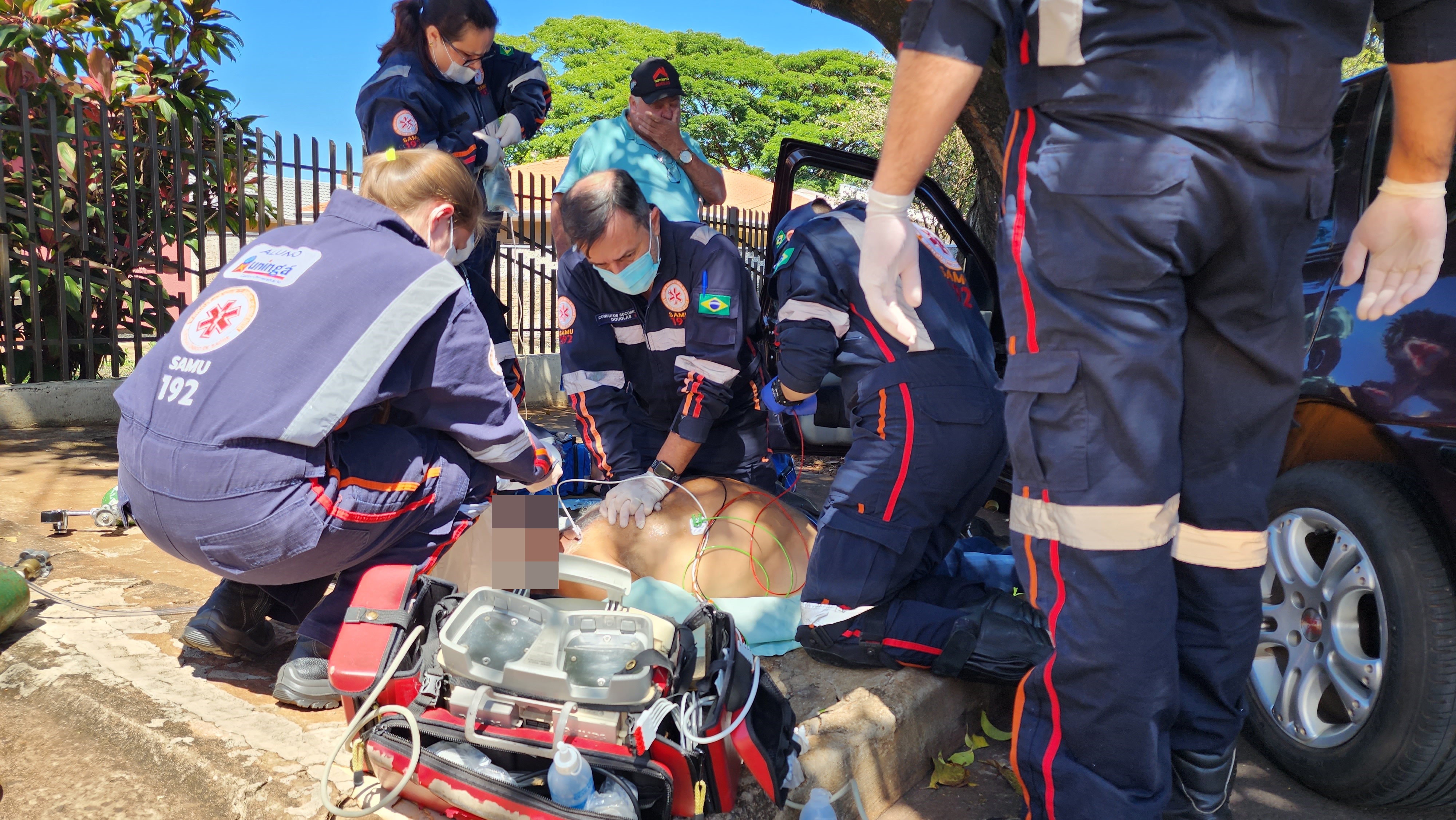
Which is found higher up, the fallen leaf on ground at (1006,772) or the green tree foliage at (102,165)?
the green tree foliage at (102,165)

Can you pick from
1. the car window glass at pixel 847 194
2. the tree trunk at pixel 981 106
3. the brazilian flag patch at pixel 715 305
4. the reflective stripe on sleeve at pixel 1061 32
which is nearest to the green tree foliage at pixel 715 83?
the car window glass at pixel 847 194

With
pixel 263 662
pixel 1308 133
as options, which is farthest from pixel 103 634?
pixel 1308 133

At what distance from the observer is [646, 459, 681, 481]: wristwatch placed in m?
3.38

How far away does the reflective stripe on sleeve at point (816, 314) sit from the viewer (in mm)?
2799

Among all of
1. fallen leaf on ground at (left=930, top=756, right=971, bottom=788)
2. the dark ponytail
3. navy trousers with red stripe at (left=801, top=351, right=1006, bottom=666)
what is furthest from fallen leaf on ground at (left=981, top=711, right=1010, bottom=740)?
the dark ponytail

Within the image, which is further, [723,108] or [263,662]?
[723,108]

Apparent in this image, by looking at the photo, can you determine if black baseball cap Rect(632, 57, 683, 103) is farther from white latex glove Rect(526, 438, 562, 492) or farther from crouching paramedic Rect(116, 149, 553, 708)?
white latex glove Rect(526, 438, 562, 492)

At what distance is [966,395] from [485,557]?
1365 mm

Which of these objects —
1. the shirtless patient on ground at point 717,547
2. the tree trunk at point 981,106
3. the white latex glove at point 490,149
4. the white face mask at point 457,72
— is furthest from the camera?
the tree trunk at point 981,106

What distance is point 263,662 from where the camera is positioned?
254 centimetres

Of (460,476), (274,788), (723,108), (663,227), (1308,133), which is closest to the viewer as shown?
(1308,133)

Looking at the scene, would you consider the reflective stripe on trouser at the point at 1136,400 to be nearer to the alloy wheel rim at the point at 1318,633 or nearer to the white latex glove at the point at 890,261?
the white latex glove at the point at 890,261

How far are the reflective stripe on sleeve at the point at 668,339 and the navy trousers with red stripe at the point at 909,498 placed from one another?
1.09 meters

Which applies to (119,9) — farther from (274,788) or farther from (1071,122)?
(1071,122)
